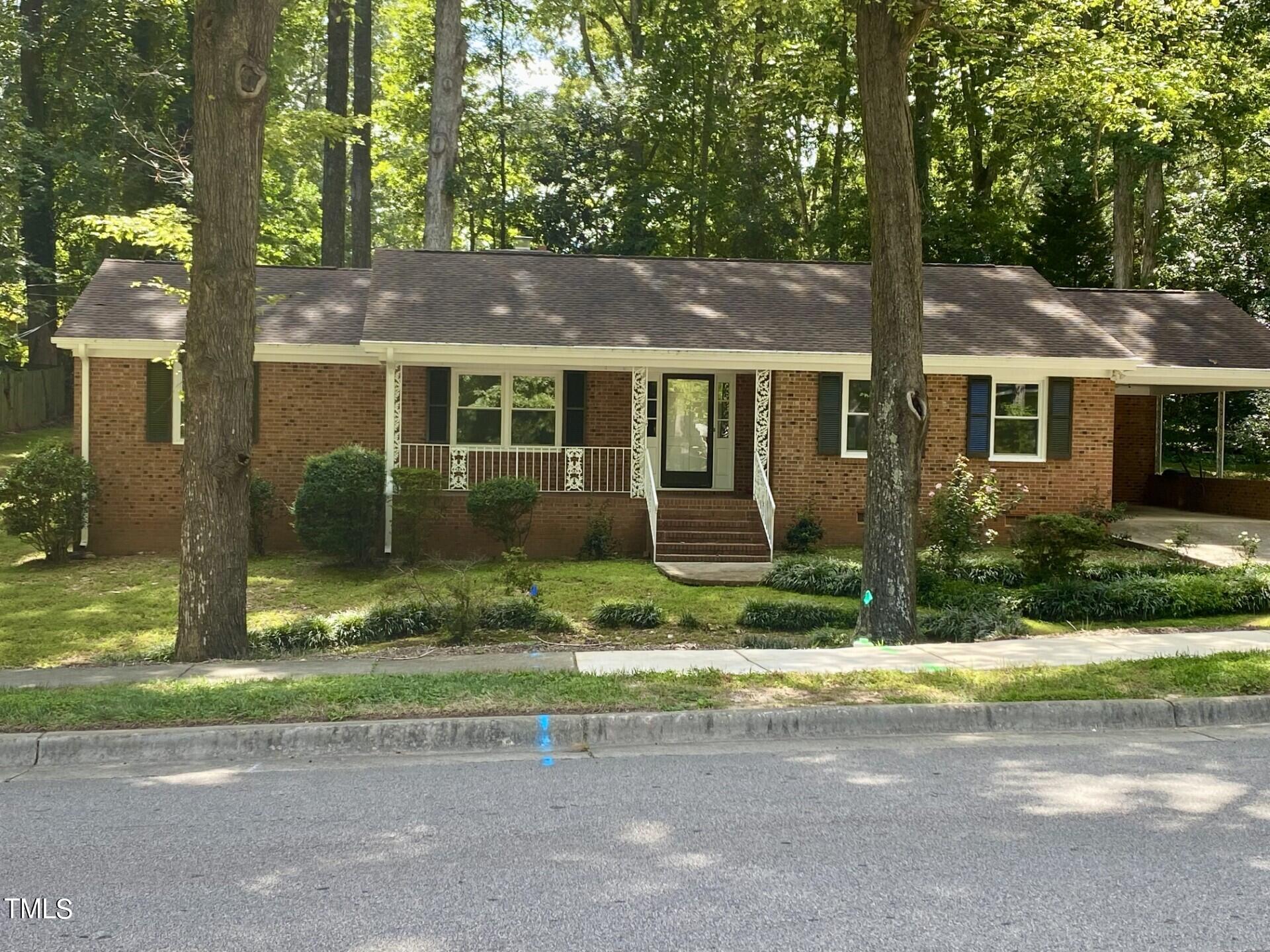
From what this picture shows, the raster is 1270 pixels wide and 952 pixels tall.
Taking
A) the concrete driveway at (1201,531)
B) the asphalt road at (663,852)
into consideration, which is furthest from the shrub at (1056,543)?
the asphalt road at (663,852)

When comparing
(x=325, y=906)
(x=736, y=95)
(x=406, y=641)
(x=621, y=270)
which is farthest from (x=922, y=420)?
(x=736, y=95)

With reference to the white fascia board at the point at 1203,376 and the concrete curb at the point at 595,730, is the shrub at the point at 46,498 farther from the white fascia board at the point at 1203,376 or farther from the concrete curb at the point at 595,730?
the white fascia board at the point at 1203,376

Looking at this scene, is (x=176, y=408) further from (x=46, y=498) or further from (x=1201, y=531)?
(x=1201, y=531)

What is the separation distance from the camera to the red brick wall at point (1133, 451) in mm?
23469

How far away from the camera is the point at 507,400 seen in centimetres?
1867

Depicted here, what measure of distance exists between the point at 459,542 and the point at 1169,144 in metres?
18.0

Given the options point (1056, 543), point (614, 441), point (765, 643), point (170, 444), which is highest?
point (614, 441)

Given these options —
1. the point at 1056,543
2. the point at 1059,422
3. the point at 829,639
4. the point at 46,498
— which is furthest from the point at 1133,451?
the point at 46,498

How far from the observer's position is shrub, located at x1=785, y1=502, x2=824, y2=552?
17484 mm

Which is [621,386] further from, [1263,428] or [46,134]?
[46,134]

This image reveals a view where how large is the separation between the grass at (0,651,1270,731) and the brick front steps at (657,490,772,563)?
25.3 ft

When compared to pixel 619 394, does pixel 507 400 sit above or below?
below

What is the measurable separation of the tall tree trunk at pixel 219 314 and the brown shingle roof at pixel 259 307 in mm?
6842

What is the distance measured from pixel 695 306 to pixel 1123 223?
13.7m
